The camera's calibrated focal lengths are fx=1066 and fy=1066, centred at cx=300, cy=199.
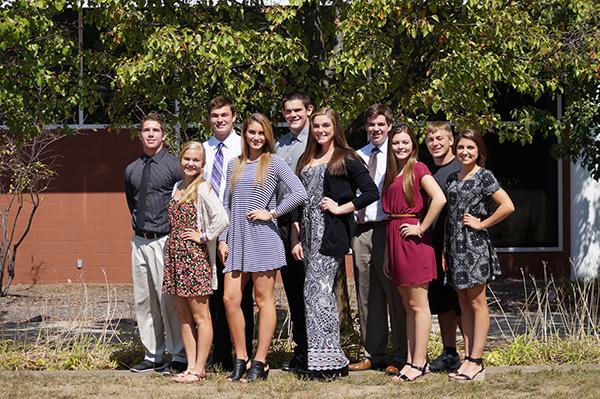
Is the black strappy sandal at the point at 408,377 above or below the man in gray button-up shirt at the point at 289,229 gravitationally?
below

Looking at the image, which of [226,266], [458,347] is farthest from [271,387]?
[458,347]

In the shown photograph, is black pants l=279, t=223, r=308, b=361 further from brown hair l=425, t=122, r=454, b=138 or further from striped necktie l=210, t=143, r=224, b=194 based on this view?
brown hair l=425, t=122, r=454, b=138

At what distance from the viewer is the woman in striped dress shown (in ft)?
25.2

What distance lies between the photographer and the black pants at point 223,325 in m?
8.11

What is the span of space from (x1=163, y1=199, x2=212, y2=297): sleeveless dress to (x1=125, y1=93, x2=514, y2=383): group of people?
1 cm

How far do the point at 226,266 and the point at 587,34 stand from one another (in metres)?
3.99

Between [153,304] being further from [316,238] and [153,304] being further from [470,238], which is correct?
[470,238]

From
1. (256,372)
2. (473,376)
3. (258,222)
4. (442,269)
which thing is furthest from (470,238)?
(256,372)

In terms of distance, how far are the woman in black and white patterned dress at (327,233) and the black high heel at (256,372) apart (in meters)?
0.34

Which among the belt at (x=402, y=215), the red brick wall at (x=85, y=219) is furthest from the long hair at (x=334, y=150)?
the red brick wall at (x=85, y=219)

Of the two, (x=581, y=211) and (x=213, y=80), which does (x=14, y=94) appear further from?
(x=581, y=211)

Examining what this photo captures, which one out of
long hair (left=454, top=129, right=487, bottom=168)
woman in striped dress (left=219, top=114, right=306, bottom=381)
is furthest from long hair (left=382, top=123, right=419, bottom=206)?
woman in striped dress (left=219, top=114, right=306, bottom=381)

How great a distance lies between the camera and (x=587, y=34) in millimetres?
9414

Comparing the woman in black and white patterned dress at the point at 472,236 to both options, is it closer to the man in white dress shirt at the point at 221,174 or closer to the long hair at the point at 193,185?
the man in white dress shirt at the point at 221,174
